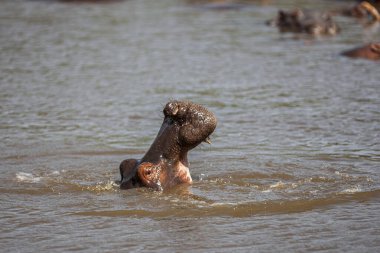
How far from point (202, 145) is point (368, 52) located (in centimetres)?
671

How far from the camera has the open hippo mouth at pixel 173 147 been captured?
620 centimetres

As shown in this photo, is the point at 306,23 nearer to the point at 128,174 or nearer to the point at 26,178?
the point at 26,178

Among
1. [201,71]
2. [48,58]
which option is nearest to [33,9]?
[48,58]

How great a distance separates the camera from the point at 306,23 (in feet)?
53.1

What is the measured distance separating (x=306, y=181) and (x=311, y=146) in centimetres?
133

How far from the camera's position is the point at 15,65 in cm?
1297

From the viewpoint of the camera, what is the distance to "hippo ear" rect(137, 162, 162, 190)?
20.8ft

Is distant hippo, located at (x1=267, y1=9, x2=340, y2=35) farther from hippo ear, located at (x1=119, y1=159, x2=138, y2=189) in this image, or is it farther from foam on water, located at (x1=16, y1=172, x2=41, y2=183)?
hippo ear, located at (x1=119, y1=159, x2=138, y2=189)

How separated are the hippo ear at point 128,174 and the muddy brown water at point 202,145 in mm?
122

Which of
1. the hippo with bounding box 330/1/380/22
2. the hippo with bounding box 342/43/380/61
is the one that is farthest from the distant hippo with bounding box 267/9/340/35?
the hippo with bounding box 342/43/380/61

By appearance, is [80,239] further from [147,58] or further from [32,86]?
[147,58]

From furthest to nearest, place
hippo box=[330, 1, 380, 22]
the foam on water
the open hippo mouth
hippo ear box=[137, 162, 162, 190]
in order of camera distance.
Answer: hippo box=[330, 1, 380, 22]
the foam on water
hippo ear box=[137, 162, 162, 190]
the open hippo mouth

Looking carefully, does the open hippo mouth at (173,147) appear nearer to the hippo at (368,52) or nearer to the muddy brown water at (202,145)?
the muddy brown water at (202,145)

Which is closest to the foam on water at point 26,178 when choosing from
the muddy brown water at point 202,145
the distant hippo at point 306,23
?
the muddy brown water at point 202,145
